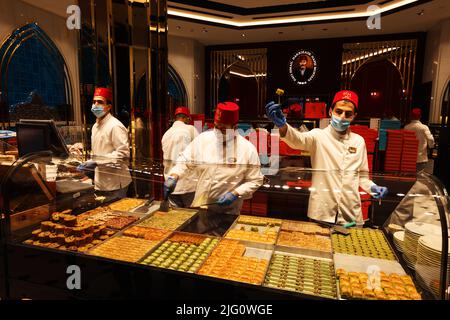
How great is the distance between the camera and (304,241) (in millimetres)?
1936

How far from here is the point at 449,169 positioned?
5.84 meters

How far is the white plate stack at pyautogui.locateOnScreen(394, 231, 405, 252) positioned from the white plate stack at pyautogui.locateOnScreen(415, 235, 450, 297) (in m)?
0.25

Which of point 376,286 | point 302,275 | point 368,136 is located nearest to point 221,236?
point 302,275

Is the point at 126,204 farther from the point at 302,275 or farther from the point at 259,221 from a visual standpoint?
the point at 302,275

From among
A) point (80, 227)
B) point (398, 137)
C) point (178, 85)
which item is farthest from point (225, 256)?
point (178, 85)

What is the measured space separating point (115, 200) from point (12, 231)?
80cm

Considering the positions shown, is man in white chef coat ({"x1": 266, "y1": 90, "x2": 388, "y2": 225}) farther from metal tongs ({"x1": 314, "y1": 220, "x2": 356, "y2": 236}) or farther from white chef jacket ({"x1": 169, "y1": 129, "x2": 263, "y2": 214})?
white chef jacket ({"x1": 169, "y1": 129, "x2": 263, "y2": 214})

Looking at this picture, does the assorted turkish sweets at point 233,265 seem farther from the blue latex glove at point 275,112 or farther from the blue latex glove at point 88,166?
the blue latex glove at point 88,166

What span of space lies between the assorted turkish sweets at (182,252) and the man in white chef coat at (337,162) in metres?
0.78

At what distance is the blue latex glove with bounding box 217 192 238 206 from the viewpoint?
227 centimetres

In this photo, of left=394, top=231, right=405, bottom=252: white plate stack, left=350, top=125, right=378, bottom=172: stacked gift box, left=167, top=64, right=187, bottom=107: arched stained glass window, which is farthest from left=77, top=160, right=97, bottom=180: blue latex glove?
left=167, top=64, right=187, bottom=107: arched stained glass window

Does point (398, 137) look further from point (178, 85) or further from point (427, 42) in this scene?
point (178, 85)

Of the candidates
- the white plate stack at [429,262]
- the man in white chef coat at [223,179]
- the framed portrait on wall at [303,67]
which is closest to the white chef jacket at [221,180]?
the man in white chef coat at [223,179]

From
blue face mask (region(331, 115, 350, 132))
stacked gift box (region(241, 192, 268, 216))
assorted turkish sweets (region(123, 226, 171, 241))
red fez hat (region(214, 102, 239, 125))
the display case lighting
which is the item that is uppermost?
the display case lighting
